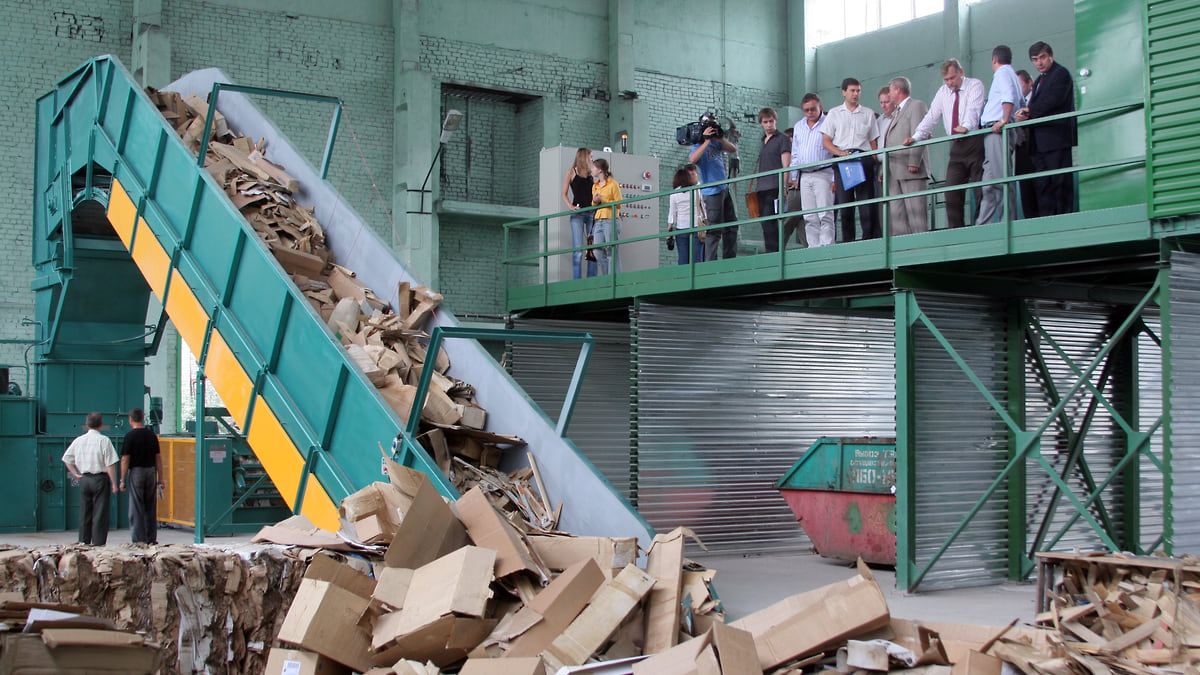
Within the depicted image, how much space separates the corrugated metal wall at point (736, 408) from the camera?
42.4 feet

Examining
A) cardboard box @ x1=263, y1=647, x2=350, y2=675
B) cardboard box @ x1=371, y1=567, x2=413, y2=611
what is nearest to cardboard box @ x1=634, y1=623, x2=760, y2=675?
cardboard box @ x1=371, y1=567, x2=413, y2=611

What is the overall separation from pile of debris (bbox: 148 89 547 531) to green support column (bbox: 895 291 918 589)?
11.6ft

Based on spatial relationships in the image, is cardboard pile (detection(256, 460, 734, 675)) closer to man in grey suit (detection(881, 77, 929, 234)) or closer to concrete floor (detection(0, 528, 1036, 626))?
concrete floor (detection(0, 528, 1036, 626))

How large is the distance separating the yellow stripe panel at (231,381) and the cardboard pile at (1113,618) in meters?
4.79

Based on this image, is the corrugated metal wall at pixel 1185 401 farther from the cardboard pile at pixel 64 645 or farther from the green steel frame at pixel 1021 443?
the cardboard pile at pixel 64 645

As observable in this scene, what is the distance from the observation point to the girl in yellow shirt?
14148mm

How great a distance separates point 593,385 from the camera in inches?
579

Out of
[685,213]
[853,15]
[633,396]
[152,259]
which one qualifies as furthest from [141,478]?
[853,15]

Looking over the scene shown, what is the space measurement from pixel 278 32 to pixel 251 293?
12.3 m

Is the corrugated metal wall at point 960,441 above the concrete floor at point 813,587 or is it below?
above

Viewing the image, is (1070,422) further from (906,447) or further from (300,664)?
(300,664)

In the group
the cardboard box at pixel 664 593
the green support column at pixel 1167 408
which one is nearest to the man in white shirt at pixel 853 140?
the green support column at pixel 1167 408

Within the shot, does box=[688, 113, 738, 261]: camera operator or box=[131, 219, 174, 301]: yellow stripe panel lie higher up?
box=[688, 113, 738, 261]: camera operator

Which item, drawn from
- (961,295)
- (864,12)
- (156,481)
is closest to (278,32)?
(156,481)
